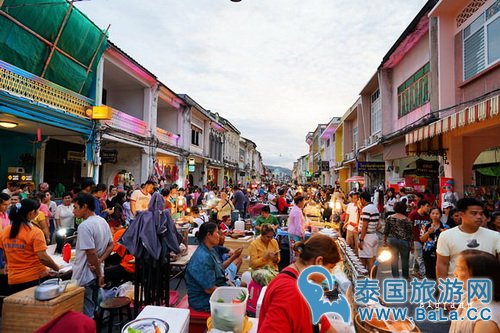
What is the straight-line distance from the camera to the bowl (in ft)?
8.09

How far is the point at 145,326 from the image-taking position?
2545mm

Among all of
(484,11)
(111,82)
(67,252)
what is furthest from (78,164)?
(484,11)

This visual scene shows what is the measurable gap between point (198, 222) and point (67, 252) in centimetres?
382

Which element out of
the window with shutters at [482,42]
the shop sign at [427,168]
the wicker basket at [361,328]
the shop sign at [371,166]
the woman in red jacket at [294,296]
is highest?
the window with shutters at [482,42]

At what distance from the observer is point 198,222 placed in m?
8.59

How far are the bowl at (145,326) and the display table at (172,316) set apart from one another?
0.06 meters

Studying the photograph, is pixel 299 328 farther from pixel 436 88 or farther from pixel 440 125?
pixel 436 88

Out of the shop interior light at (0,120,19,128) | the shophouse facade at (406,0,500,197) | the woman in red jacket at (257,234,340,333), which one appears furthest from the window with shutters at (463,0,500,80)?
the shop interior light at (0,120,19,128)

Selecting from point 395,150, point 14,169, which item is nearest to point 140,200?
point 14,169

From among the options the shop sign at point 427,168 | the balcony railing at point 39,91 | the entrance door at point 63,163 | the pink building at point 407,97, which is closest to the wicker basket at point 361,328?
the pink building at point 407,97

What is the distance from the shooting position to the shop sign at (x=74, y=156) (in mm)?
14034

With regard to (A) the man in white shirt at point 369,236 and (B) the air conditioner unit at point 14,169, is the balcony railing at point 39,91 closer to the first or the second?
(B) the air conditioner unit at point 14,169

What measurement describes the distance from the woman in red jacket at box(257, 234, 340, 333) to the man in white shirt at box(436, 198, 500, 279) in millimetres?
2283

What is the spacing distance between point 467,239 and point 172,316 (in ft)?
11.1
